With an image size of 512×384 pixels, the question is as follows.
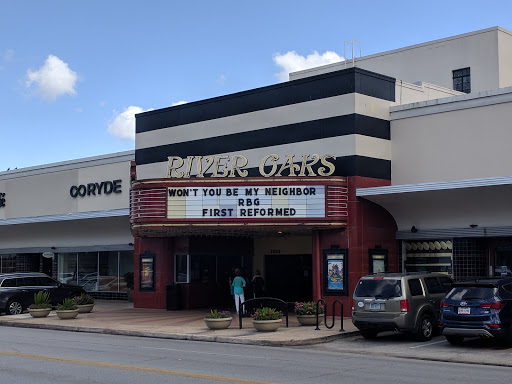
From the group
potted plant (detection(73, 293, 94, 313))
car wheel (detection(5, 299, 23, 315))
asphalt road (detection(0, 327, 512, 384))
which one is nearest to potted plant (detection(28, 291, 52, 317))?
potted plant (detection(73, 293, 94, 313))

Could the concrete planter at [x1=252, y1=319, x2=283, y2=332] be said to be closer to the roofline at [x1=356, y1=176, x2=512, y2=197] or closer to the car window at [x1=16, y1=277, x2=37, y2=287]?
the roofline at [x1=356, y1=176, x2=512, y2=197]

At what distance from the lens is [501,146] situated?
963 inches

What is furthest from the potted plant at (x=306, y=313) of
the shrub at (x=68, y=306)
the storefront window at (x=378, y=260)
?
the shrub at (x=68, y=306)

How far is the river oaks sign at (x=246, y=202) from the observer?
84.9 feet

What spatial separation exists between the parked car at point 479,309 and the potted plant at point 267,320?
5.41 metres

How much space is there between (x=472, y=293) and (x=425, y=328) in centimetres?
237

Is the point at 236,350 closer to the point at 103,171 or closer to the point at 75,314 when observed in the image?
the point at 75,314

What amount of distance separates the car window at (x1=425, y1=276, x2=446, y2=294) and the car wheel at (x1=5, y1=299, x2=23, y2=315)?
710 inches

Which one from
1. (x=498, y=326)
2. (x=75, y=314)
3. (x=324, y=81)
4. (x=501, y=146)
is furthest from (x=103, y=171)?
(x=498, y=326)

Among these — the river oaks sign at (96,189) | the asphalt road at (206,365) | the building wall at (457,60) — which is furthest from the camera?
the river oaks sign at (96,189)

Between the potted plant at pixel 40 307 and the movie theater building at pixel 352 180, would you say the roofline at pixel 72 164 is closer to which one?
the movie theater building at pixel 352 180

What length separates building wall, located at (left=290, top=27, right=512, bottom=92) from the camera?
115 ft

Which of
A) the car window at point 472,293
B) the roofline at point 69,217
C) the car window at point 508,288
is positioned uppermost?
the roofline at point 69,217

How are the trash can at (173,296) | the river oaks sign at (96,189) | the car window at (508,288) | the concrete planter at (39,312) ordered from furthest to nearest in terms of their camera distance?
the river oaks sign at (96,189)
the trash can at (173,296)
the concrete planter at (39,312)
the car window at (508,288)
